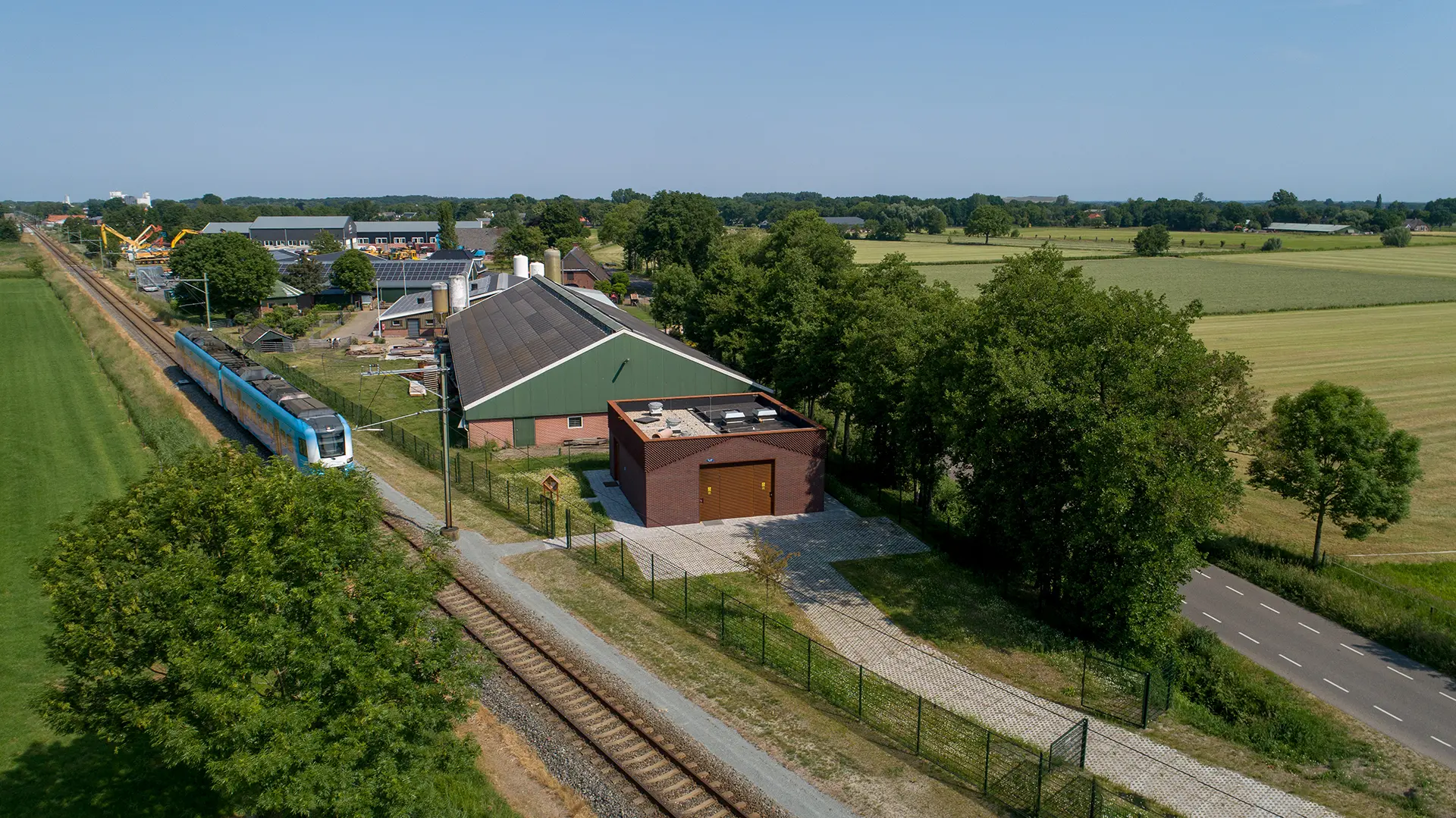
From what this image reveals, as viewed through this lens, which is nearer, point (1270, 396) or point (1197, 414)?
point (1197, 414)

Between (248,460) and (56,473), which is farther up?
(248,460)

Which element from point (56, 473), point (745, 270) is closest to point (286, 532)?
point (56, 473)

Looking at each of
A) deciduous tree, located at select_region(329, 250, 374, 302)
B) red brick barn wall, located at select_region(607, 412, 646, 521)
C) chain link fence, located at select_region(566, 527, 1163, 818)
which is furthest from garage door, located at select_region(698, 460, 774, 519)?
deciduous tree, located at select_region(329, 250, 374, 302)

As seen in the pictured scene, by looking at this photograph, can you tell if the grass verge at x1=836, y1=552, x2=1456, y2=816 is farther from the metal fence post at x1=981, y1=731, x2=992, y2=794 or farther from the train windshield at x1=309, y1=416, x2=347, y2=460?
the train windshield at x1=309, y1=416, x2=347, y2=460

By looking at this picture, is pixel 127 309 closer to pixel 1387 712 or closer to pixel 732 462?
pixel 732 462

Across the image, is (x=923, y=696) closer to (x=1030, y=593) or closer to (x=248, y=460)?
(x=1030, y=593)

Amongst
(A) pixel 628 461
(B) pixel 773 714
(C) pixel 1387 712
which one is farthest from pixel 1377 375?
(B) pixel 773 714
